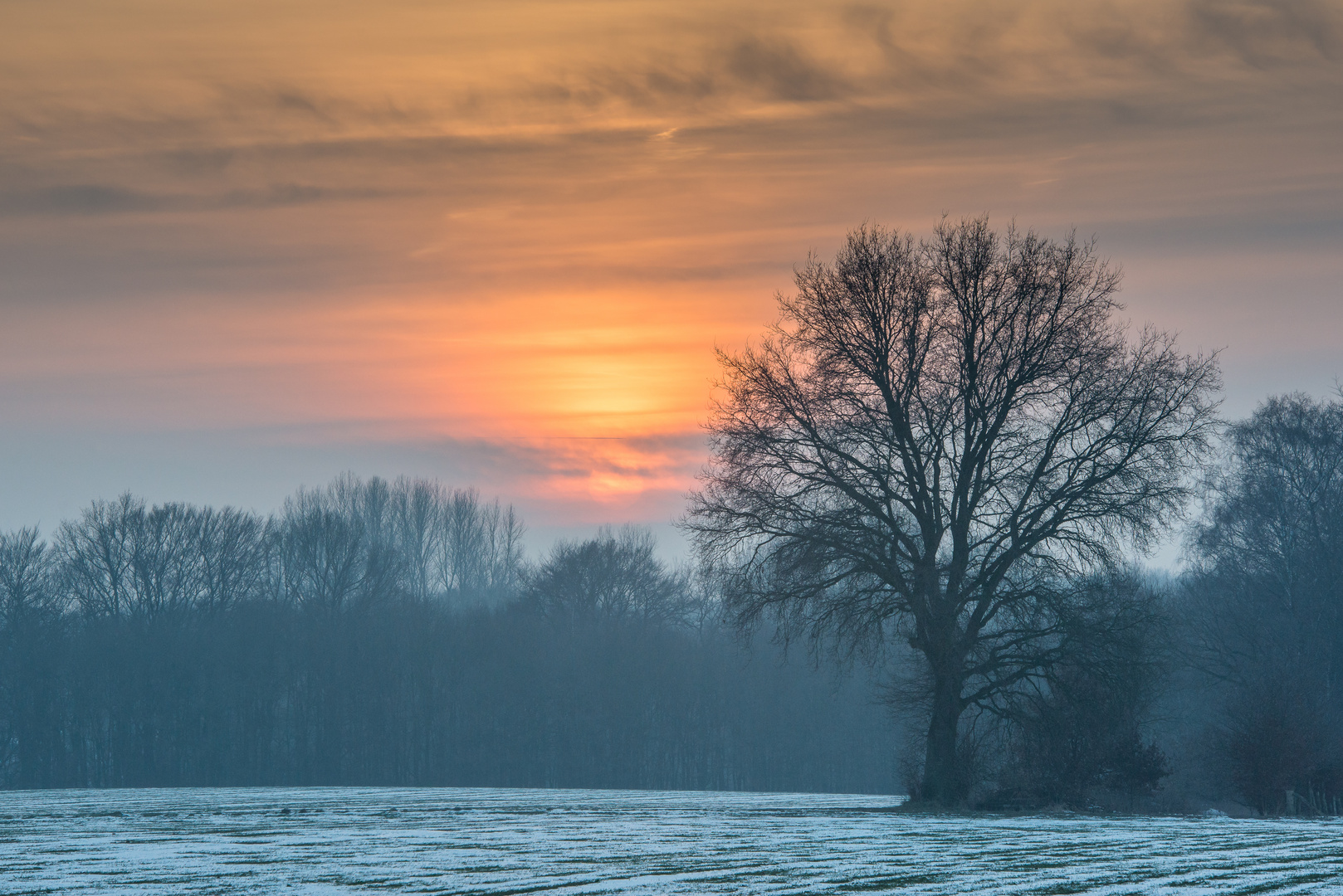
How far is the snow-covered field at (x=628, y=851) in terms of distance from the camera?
12922mm

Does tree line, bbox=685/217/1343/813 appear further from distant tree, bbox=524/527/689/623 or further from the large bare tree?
distant tree, bbox=524/527/689/623

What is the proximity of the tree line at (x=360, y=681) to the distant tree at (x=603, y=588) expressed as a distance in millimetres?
184

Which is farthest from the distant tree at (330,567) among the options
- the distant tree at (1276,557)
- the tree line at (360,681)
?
the distant tree at (1276,557)

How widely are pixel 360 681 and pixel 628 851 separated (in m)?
62.6

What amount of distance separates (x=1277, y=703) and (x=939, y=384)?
15554 mm

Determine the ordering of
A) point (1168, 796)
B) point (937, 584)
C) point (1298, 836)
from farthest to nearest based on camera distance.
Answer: point (1168, 796)
point (937, 584)
point (1298, 836)

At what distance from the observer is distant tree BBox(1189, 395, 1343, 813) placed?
4566cm

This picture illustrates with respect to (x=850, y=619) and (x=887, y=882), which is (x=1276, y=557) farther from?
(x=887, y=882)

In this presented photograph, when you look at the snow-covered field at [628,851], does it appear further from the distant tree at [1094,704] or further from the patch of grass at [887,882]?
the distant tree at [1094,704]

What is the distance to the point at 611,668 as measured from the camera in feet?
256

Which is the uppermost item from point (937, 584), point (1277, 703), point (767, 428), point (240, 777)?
point (767, 428)

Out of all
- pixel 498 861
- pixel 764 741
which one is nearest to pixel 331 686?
pixel 764 741

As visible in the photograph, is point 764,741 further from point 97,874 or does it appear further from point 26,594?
point 97,874

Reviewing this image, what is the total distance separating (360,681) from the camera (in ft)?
248
